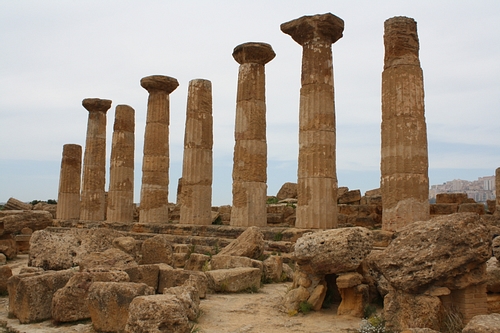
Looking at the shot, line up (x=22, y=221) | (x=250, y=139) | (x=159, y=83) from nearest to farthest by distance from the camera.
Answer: (x=250, y=139) < (x=22, y=221) < (x=159, y=83)

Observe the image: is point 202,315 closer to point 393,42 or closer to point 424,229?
point 424,229

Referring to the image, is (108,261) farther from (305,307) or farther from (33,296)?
(305,307)

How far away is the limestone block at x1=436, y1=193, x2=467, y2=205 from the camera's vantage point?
63.0 feet

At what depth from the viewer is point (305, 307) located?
26.0ft

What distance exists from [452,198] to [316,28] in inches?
372

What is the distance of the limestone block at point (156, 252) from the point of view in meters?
12.2

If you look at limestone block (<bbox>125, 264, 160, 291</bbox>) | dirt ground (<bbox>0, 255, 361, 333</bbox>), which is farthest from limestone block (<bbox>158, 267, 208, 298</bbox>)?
dirt ground (<bbox>0, 255, 361, 333</bbox>)

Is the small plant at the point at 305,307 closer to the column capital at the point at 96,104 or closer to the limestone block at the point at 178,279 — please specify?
the limestone block at the point at 178,279

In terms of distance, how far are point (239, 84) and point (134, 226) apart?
7.43 meters

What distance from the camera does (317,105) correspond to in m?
14.3

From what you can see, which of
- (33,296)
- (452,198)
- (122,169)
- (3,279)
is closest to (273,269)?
(33,296)

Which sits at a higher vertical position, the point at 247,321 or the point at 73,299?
the point at 73,299

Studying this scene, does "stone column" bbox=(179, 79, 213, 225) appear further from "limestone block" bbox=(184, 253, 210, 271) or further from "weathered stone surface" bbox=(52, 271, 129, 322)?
"weathered stone surface" bbox=(52, 271, 129, 322)

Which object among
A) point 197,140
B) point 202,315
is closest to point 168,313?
point 202,315
